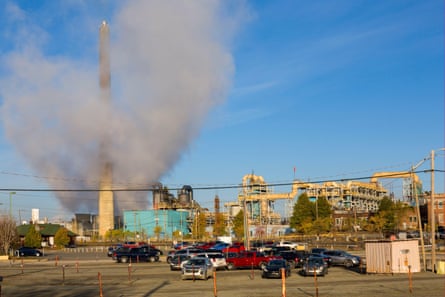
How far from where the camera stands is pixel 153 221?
15462cm

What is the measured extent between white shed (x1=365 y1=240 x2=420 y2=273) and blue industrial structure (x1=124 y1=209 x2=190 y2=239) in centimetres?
11388

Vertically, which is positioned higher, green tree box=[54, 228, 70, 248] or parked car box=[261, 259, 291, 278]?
parked car box=[261, 259, 291, 278]

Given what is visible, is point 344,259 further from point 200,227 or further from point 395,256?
point 200,227

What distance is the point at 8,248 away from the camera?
79.9 m

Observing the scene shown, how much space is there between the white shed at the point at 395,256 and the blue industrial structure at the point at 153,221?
113884 mm

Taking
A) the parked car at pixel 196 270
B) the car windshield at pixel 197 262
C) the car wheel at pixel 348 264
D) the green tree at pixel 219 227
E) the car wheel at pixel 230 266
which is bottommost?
the green tree at pixel 219 227

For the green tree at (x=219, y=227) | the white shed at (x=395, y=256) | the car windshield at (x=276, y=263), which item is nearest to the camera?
the car windshield at (x=276, y=263)

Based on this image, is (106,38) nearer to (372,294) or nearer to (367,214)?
(367,214)

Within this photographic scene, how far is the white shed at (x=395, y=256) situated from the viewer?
39.9 m

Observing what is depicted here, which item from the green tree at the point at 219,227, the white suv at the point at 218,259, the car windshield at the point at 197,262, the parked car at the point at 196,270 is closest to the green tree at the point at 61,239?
the green tree at the point at 219,227

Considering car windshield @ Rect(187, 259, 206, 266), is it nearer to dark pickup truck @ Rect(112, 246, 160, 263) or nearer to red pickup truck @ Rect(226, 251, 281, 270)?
red pickup truck @ Rect(226, 251, 281, 270)

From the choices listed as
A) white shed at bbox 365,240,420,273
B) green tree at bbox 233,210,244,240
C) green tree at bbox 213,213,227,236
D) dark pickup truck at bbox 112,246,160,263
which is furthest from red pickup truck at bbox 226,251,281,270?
green tree at bbox 213,213,227,236

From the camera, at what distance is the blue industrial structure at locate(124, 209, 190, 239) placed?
153125mm

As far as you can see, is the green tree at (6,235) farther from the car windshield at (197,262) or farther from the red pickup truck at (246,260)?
the car windshield at (197,262)
